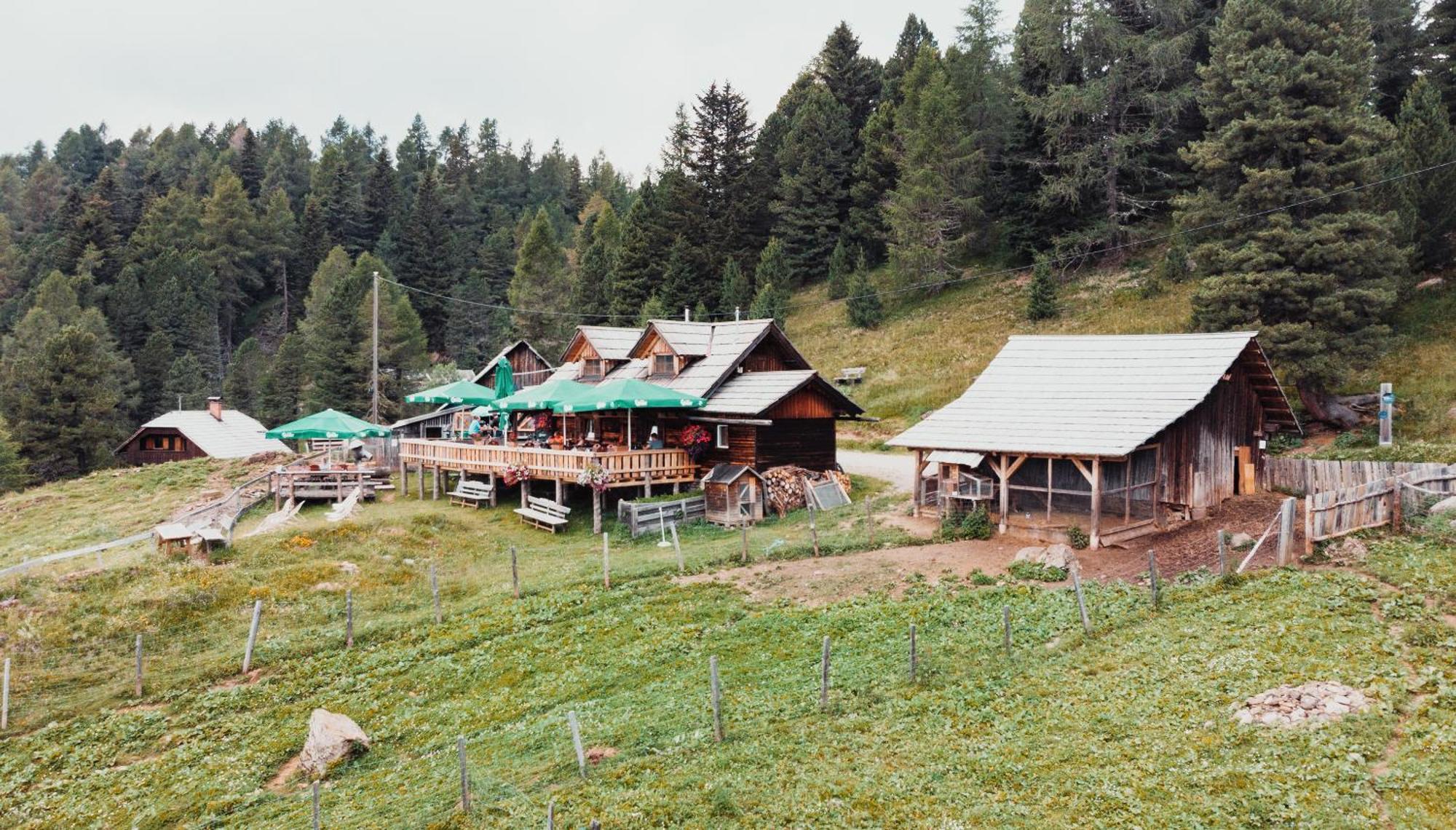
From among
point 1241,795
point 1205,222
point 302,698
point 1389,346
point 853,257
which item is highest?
point 853,257

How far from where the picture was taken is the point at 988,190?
196 ft

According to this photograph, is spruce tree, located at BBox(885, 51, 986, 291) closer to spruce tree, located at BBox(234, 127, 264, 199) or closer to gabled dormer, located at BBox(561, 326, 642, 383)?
gabled dormer, located at BBox(561, 326, 642, 383)

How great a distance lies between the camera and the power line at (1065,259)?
99.5 feet

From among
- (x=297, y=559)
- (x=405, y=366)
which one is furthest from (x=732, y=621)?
(x=405, y=366)

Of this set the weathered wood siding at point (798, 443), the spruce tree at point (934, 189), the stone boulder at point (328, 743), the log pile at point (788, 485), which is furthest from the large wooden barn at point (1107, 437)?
the spruce tree at point (934, 189)

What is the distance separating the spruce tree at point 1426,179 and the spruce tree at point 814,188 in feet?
133

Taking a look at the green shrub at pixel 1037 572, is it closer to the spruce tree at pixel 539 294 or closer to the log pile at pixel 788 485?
the log pile at pixel 788 485

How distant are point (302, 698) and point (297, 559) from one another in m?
8.68

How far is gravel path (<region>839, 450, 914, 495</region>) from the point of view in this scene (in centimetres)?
3244

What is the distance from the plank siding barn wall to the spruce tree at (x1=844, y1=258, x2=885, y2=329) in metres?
30.6

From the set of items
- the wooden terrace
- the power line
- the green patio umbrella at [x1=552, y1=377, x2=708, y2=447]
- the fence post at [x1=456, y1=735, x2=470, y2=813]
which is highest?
the power line

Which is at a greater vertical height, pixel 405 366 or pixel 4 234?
pixel 4 234

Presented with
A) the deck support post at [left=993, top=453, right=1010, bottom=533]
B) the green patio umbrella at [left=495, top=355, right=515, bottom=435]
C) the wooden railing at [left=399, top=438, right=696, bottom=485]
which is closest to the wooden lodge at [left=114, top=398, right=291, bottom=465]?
the green patio umbrella at [left=495, top=355, right=515, bottom=435]

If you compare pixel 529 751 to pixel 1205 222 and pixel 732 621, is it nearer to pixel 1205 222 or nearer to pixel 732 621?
pixel 732 621
